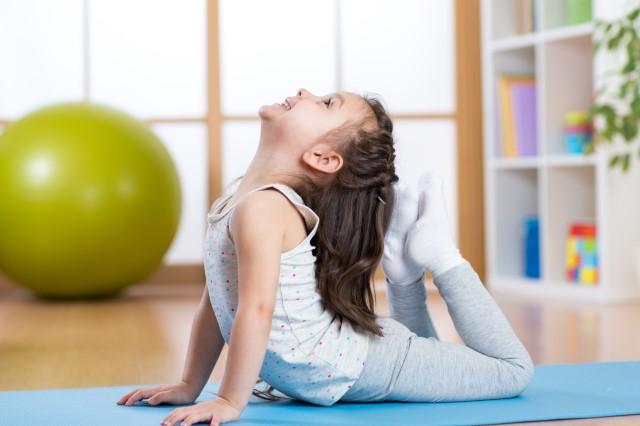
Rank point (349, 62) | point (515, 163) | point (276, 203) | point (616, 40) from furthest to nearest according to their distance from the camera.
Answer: point (349, 62)
point (515, 163)
point (616, 40)
point (276, 203)

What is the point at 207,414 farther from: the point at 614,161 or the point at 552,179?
the point at 552,179

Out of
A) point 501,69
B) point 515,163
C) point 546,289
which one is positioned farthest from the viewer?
point 501,69

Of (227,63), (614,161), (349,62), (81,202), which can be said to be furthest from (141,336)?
(349,62)

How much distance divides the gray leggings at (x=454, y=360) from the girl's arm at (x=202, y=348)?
0.72ft

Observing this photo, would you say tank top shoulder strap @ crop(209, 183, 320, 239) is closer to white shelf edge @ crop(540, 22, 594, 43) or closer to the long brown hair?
the long brown hair

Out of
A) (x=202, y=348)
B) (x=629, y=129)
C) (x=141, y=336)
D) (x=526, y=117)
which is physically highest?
(x=526, y=117)

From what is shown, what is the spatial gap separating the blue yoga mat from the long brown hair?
147mm

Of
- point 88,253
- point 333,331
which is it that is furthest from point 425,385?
point 88,253

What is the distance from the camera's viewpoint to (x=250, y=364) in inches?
53.4

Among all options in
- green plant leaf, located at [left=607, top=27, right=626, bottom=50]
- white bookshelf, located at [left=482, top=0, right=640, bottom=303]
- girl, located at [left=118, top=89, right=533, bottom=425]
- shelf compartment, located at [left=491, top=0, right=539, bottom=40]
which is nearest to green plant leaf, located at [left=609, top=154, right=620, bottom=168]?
white bookshelf, located at [left=482, top=0, right=640, bottom=303]

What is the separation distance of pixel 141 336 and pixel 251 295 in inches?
51.7

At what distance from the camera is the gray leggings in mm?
1572

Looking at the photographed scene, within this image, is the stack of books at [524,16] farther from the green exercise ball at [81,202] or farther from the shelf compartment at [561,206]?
the green exercise ball at [81,202]

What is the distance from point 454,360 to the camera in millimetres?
1612
